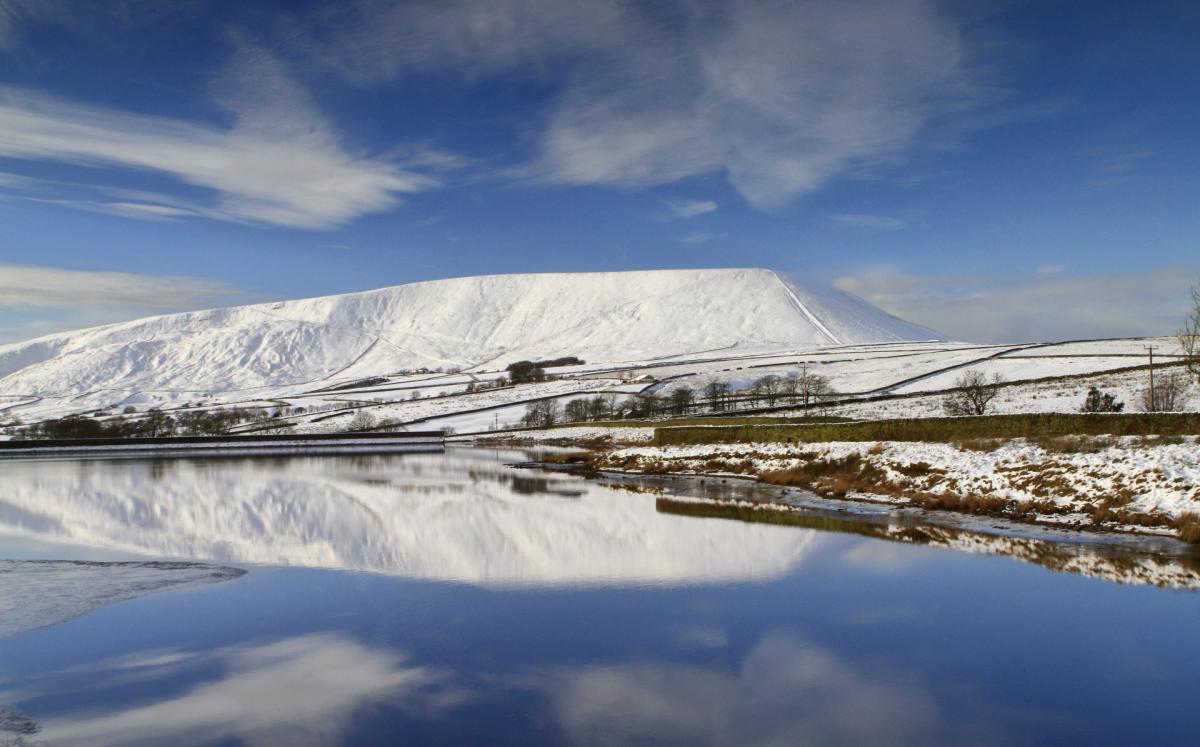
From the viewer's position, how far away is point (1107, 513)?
18.6 meters

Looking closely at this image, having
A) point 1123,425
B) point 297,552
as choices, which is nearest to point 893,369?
point 1123,425

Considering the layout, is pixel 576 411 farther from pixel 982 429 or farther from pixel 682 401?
pixel 982 429

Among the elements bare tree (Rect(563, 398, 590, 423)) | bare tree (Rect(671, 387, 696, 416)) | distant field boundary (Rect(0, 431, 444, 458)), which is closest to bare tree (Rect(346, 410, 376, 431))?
distant field boundary (Rect(0, 431, 444, 458))

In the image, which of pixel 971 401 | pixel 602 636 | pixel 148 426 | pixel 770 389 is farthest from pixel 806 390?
pixel 148 426

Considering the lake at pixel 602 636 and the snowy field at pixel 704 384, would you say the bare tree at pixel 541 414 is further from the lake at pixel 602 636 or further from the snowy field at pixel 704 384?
the lake at pixel 602 636

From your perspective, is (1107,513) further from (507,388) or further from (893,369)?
(507,388)

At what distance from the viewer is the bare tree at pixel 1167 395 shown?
44.3 m

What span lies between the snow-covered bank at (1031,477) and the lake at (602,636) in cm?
219

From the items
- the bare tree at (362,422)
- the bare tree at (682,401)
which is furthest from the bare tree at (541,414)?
the bare tree at (362,422)

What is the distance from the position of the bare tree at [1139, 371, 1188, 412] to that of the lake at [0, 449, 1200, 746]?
32.0m

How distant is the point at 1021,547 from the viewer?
653 inches

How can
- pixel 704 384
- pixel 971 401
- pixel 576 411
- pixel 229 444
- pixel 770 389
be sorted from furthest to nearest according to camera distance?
pixel 704 384 < pixel 576 411 < pixel 770 389 < pixel 229 444 < pixel 971 401

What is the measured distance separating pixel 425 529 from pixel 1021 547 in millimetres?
13669

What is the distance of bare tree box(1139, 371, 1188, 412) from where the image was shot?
4435 cm
